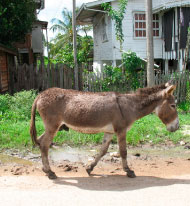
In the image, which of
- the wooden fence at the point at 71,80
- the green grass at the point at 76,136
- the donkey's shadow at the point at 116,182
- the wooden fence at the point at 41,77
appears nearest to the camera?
the donkey's shadow at the point at 116,182

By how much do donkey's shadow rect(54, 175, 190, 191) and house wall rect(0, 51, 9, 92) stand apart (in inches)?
355

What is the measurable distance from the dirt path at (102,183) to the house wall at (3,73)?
7.25 meters

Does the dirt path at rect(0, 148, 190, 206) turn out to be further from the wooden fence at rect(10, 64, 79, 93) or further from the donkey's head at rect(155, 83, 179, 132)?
the wooden fence at rect(10, 64, 79, 93)

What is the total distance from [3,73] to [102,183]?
10365 mm

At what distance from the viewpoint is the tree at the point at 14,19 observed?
15.5 m

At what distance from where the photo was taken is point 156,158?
7.01m

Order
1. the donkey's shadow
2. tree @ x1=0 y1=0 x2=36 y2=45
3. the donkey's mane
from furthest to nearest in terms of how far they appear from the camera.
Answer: tree @ x1=0 y1=0 x2=36 y2=45, the donkey's mane, the donkey's shadow

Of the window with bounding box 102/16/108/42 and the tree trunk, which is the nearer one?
the tree trunk

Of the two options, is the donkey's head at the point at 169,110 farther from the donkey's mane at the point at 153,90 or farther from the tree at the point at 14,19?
the tree at the point at 14,19

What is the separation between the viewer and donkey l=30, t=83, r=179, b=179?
540 cm

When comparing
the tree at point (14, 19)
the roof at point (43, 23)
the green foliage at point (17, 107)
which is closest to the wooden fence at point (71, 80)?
the green foliage at point (17, 107)

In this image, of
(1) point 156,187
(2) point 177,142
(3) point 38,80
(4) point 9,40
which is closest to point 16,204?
(1) point 156,187

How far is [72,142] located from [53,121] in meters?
2.55

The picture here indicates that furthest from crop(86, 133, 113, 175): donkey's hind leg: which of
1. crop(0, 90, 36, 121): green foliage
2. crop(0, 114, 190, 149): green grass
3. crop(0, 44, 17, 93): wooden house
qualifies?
crop(0, 44, 17, 93): wooden house
